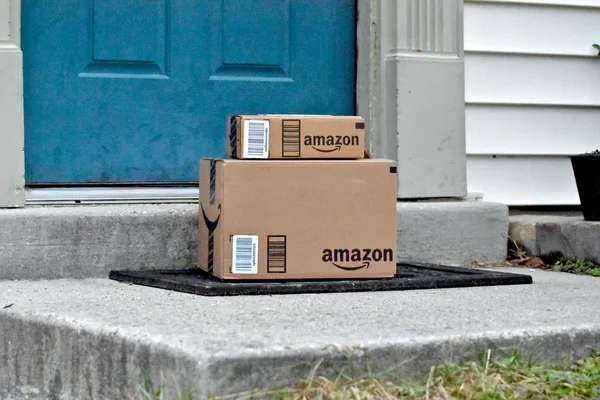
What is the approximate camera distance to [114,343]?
1.97 m

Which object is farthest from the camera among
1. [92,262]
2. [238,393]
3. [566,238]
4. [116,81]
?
[566,238]

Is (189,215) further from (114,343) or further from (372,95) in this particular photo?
(114,343)

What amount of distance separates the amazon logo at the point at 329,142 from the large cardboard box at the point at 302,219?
0.05 metres

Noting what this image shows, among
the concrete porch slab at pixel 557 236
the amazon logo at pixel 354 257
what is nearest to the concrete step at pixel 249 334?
the amazon logo at pixel 354 257

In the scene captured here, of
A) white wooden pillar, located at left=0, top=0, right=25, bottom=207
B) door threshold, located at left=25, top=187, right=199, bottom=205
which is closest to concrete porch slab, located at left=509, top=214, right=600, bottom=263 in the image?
door threshold, located at left=25, top=187, right=199, bottom=205

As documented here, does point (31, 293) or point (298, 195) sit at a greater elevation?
point (298, 195)

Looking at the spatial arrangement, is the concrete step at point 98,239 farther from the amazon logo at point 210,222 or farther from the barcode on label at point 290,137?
the barcode on label at point 290,137

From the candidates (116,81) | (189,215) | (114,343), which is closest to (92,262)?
(189,215)

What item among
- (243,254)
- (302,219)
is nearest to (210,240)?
(243,254)

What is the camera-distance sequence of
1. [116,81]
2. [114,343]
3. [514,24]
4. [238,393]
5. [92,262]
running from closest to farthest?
[238,393] < [114,343] < [92,262] < [116,81] < [514,24]

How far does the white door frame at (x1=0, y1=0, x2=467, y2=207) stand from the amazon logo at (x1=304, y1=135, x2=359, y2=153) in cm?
79

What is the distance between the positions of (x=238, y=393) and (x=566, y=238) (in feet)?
7.28

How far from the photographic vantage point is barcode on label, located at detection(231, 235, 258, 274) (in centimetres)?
272

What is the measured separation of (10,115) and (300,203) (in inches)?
40.3
